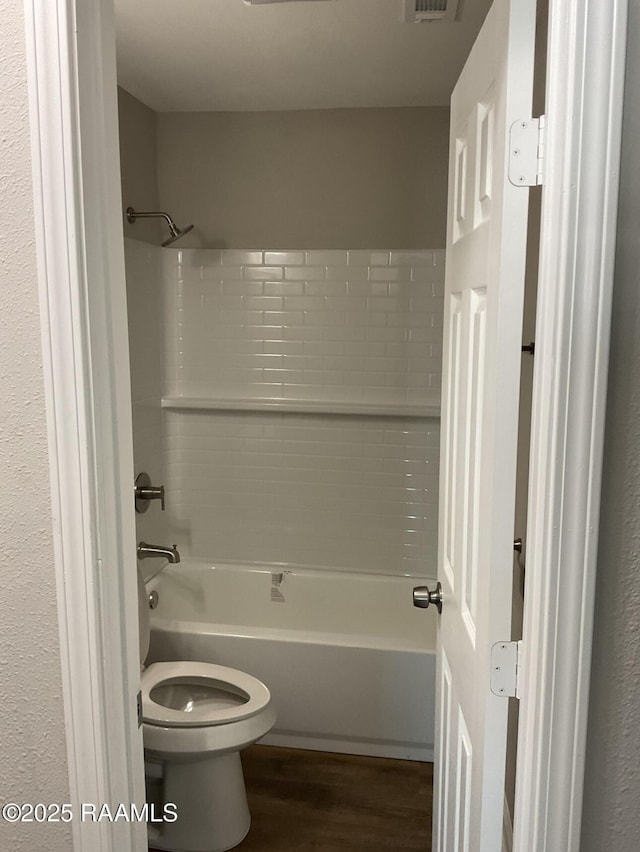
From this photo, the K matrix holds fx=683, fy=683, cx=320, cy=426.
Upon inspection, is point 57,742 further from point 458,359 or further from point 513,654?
point 458,359

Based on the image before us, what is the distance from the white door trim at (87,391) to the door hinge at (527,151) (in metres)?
0.57

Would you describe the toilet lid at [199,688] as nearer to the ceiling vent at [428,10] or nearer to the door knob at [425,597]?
the door knob at [425,597]

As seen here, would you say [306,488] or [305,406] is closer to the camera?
[305,406]

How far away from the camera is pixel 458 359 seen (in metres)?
1.40

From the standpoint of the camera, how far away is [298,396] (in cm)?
315

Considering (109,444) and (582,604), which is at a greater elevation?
(109,444)

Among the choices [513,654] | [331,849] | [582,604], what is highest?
[582,604]

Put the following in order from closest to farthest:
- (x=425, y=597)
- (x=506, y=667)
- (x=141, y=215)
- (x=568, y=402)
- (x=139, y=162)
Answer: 1. (x=568, y=402)
2. (x=506, y=667)
3. (x=425, y=597)
4. (x=141, y=215)
5. (x=139, y=162)

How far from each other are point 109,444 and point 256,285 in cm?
220

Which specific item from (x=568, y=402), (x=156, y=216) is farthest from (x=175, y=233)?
(x=568, y=402)

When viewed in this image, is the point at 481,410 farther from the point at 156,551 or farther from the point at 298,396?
the point at 298,396

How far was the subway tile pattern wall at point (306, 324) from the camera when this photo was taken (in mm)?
3014

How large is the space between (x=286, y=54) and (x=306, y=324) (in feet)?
3.65

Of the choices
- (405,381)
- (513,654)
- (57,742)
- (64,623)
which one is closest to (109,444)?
(64,623)
